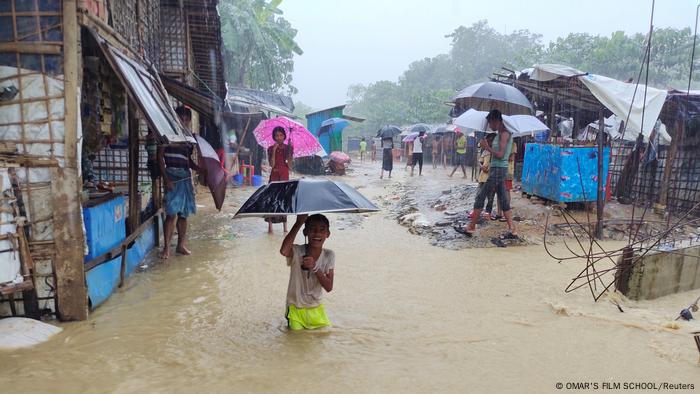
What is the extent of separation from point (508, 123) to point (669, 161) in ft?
11.6

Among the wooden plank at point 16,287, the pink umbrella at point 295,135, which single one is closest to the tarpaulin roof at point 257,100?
the pink umbrella at point 295,135

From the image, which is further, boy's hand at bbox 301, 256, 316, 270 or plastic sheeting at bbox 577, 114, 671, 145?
plastic sheeting at bbox 577, 114, 671, 145

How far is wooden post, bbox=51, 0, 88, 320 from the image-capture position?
368 cm

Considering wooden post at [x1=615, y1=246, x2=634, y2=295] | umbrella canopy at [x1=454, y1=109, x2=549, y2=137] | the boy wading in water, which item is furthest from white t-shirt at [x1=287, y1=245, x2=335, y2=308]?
umbrella canopy at [x1=454, y1=109, x2=549, y2=137]

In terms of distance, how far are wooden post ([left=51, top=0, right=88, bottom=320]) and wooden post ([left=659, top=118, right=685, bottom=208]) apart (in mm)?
10028

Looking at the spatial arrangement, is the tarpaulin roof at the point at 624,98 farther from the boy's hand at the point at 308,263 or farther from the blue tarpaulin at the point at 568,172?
the boy's hand at the point at 308,263

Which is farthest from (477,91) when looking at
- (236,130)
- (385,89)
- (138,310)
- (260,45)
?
(385,89)

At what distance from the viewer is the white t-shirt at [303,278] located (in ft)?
12.4

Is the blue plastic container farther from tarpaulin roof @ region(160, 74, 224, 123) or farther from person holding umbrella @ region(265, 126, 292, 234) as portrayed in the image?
person holding umbrella @ region(265, 126, 292, 234)

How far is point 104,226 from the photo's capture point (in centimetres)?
453

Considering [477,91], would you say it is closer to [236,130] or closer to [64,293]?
[64,293]

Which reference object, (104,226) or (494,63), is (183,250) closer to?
(104,226)

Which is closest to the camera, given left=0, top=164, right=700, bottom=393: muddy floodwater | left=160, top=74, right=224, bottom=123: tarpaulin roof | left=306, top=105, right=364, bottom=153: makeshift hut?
left=0, top=164, right=700, bottom=393: muddy floodwater

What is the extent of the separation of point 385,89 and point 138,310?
41.5m
